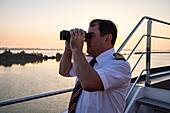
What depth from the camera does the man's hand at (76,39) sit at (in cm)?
76

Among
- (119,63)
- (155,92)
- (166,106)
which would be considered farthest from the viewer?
(155,92)

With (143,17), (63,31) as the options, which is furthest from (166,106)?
(63,31)

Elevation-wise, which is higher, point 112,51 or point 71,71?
point 112,51

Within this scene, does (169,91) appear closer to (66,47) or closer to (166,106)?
(166,106)

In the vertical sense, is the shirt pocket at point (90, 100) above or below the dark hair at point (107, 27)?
below

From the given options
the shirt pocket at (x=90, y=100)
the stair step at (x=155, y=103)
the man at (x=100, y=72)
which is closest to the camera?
the man at (x=100, y=72)

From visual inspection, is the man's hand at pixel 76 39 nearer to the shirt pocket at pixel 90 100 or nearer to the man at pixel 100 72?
the man at pixel 100 72

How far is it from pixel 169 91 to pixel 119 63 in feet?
3.70

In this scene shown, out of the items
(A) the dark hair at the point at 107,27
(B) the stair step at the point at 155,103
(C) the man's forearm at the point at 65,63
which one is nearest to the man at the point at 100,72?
(A) the dark hair at the point at 107,27

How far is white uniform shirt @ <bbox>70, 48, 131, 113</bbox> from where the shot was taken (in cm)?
71

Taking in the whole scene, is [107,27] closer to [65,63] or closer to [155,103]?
[65,63]

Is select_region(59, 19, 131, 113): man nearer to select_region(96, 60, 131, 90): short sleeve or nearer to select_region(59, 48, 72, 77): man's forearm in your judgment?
select_region(96, 60, 131, 90): short sleeve

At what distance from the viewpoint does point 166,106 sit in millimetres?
1438

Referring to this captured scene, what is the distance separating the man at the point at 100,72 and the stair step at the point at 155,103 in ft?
2.78
